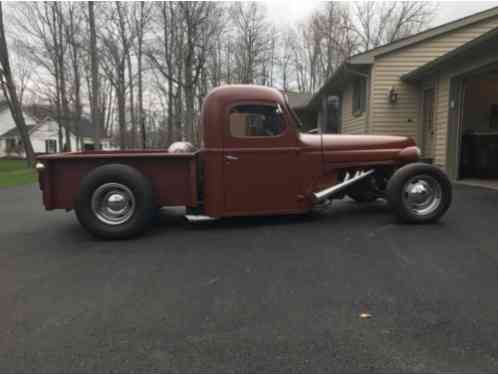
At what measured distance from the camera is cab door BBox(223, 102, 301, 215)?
4.17 meters

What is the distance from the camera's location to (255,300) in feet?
7.86

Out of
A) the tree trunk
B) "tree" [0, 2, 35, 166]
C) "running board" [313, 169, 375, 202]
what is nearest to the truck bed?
"running board" [313, 169, 375, 202]

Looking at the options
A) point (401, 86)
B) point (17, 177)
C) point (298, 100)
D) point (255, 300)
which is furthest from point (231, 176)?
point (298, 100)

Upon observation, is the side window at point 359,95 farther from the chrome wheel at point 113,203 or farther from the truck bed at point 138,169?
the chrome wheel at point 113,203

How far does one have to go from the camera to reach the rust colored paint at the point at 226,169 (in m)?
3.99

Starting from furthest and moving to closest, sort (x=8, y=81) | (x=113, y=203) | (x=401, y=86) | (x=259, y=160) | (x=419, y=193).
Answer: (x=8, y=81) < (x=401, y=86) < (x=419, y=193) < (x=259, y=160) < (x=113, y=203)

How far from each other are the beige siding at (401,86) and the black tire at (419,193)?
6977 mm

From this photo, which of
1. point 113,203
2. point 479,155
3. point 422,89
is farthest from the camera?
point 422,89

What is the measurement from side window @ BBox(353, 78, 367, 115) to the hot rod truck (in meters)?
8.19

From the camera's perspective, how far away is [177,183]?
4.13 meters

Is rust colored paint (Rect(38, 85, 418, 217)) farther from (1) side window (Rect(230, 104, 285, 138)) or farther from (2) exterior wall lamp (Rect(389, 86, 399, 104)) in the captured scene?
(2) exterior wall lamp (Rect(389, 86, 399, 104))

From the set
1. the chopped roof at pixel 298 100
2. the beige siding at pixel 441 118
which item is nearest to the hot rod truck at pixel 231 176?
the beige siding at pixel 441 118

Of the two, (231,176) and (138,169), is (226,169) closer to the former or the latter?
(231,176)

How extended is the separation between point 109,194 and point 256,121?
6.76 feet
